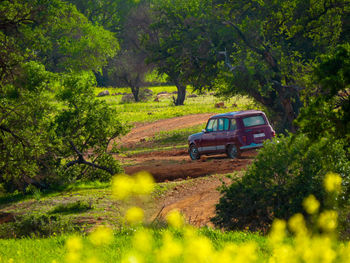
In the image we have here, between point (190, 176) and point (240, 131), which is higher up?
point (240, 131)

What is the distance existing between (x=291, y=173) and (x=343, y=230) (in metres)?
1.36

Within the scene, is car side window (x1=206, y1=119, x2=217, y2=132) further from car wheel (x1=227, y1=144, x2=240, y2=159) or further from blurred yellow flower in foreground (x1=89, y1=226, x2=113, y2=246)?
blurred yellow flower in foreground (x1=89, y1=226, x2=113, y2=246)

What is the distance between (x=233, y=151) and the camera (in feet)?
69.3

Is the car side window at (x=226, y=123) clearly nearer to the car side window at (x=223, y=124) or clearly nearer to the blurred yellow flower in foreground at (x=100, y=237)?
the car side window at (x=223, y=124)

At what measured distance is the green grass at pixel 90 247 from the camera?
7.23m

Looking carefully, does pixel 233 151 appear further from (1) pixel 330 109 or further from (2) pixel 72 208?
(1) pixel 330 109

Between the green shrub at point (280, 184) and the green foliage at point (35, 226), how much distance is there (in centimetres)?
368

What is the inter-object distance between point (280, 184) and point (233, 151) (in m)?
11.4

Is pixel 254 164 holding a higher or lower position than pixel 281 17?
lower

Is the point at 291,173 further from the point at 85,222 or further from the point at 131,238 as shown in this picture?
the point at 85,222

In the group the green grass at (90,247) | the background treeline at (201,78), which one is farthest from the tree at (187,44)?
the green grass at (90,247)

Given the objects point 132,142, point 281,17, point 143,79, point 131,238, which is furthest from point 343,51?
point 143,79

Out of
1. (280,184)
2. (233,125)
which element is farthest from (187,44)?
(280,184)

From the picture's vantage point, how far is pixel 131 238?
27.2 feet
